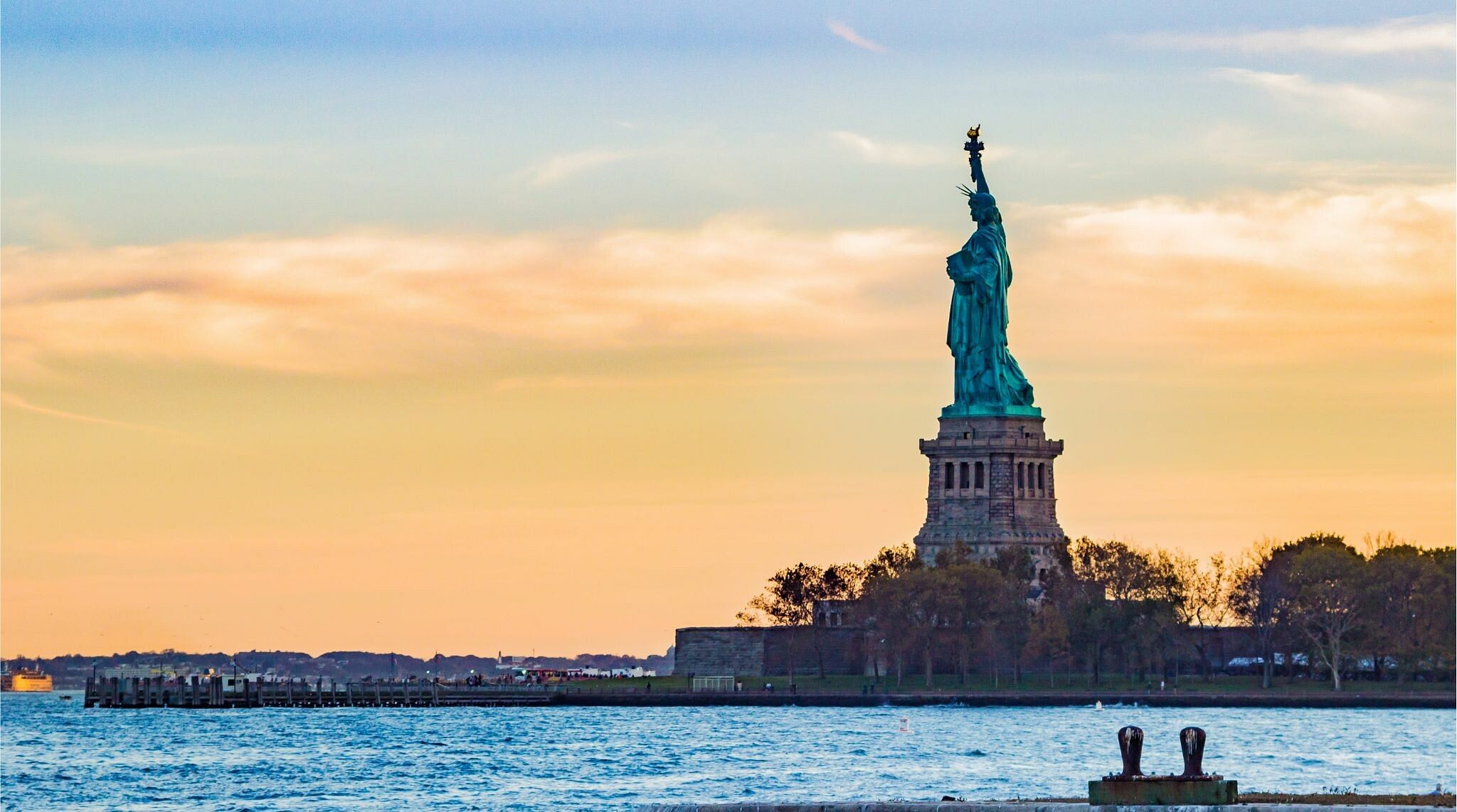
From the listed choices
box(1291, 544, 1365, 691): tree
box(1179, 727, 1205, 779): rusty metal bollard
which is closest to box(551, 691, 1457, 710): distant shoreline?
box(1291, 544, 1365, 691): tree

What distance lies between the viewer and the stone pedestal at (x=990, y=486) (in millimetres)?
188750

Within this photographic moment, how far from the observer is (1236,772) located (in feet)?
290

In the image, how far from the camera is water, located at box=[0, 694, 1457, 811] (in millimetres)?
85062

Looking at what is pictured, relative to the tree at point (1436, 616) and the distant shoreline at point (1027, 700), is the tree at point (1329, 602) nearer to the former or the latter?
the tree at point (1436, 616)

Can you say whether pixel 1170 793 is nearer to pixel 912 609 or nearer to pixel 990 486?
pixel 912 609

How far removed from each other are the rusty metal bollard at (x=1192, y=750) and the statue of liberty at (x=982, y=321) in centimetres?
14436

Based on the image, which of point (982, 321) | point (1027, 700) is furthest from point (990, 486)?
point (1027, 700)

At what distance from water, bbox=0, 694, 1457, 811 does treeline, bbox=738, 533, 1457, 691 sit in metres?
8.77

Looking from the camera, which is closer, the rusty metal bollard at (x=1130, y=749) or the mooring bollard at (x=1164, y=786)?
the mooring bollard at (x=1164, y=786)

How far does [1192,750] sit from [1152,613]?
13000cm

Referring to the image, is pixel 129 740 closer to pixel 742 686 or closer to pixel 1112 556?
pixel 742 686

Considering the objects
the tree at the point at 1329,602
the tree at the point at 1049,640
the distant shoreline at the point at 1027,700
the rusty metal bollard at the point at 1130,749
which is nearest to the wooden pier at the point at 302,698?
the distant shoreline at the point at 1027,700

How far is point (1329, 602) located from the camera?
168 m

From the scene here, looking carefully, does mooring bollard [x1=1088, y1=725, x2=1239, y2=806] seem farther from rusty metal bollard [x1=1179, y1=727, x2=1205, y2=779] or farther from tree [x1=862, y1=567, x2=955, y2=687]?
tree [x1=862, y1=567, x2=955, y2=687]
